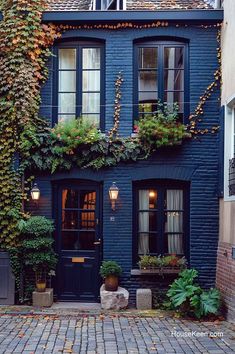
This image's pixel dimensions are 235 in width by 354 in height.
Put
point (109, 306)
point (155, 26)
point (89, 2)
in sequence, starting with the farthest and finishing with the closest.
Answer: point (89, 2) < point (155, 26) < point (109, 306)

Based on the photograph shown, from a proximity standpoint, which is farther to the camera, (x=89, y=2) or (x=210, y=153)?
(x=89, y=2)

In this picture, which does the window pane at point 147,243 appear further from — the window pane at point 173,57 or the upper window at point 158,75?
the window pane at point 173,57

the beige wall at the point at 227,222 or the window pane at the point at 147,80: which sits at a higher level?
the window pane at the point at 147,80

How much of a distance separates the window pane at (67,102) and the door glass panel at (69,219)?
2.34 m

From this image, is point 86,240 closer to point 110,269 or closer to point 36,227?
point 110,269

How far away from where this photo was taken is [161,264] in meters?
11.3

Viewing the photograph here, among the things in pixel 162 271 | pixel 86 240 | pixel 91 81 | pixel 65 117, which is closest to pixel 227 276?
pixel 162 271

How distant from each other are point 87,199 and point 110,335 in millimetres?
3765

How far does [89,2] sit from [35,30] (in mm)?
2137

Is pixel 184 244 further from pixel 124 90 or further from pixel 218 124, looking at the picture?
pixel 124 90

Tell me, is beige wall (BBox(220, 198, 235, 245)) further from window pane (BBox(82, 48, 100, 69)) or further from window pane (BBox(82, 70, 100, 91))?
window pane (BBox(82, 48, 100, 69))

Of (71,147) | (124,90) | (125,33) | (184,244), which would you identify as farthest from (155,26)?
(184,244)

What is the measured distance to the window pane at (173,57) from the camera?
470 inches

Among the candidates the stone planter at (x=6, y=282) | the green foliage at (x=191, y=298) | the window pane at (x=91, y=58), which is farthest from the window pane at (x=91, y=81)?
the green foliage at (x=191, y=298)
